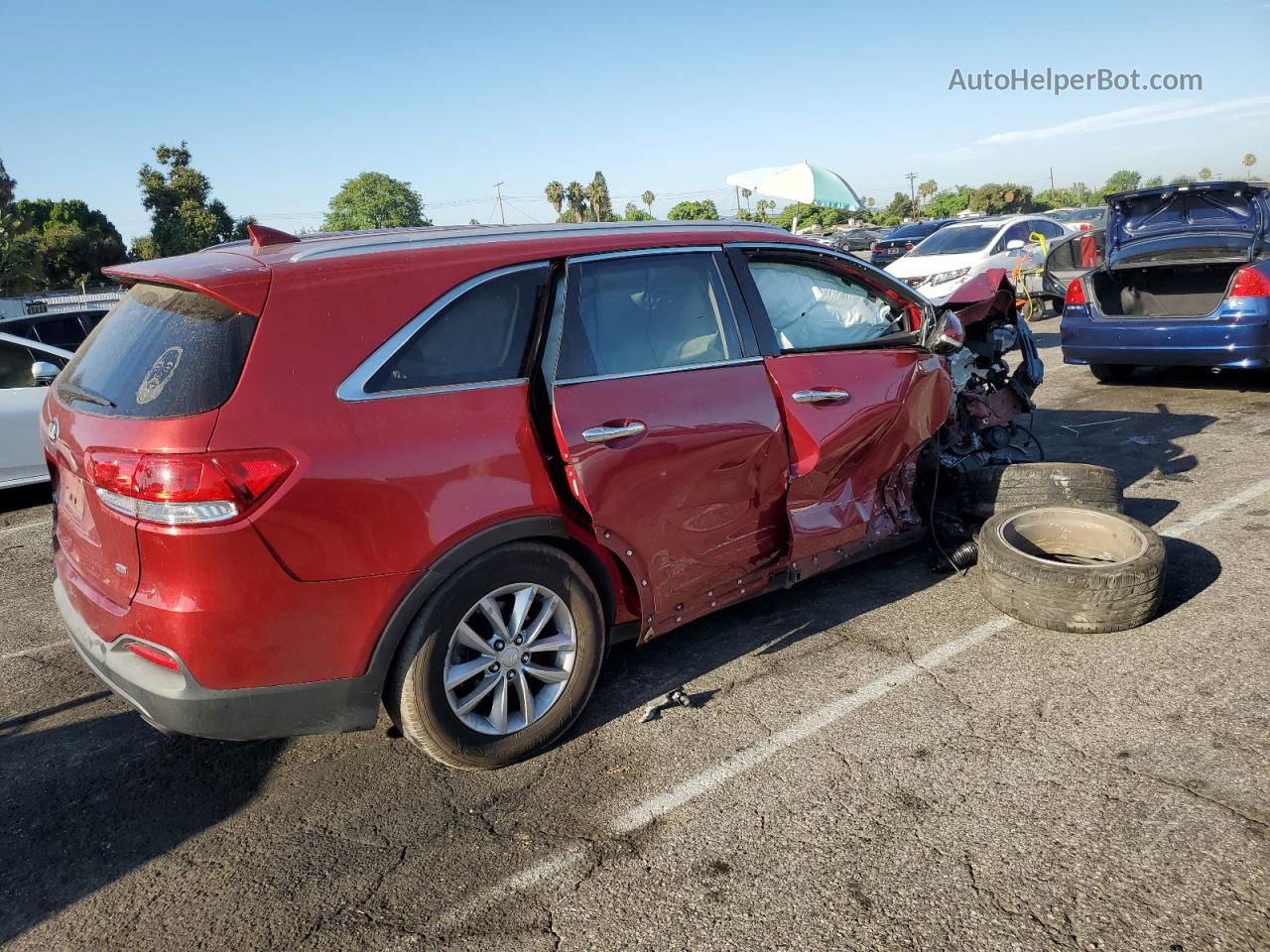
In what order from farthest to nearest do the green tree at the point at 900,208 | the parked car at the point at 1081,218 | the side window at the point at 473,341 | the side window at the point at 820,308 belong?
the green tree at the point at 900,208 < the parked car at the point at 1081,218 < the side window at the point at 820,308 < the side window at the point at 473,341

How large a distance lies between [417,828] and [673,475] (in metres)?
1.49

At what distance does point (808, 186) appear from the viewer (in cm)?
2595

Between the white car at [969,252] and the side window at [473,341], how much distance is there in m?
11.1

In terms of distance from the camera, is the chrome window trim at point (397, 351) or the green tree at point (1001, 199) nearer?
the chrome window trim at point (397, 351)

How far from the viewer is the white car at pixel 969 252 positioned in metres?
13.8

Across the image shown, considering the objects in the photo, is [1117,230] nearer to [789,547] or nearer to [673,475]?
[789,547]

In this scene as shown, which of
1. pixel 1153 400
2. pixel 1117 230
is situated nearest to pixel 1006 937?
pixel 1153 400

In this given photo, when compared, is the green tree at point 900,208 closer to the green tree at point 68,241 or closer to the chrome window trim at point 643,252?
the green tree at point 68,241

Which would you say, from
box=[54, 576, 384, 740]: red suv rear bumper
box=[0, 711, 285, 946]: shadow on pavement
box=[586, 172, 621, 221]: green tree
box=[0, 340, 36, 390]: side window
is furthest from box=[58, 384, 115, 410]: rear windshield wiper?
box=[586, 172, 621, 221]: green tree

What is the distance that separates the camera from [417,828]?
2.88m

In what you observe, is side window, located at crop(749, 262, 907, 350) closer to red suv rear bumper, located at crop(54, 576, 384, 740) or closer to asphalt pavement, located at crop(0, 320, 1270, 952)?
asphalt pavement, located at crop(0, 320, 1270, 952)

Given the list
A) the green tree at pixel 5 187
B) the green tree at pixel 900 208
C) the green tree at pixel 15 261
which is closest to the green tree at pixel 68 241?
the green tree at pixel 5 187

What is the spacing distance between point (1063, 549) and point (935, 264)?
35.1ft

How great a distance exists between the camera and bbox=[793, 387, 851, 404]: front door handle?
384 centimetres
